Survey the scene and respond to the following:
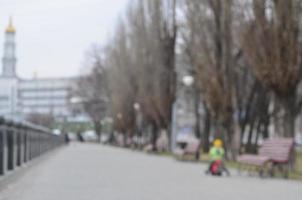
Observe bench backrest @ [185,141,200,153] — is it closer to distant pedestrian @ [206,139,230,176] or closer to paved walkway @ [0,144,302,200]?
distant pedestrian @ [206,139,230,176]

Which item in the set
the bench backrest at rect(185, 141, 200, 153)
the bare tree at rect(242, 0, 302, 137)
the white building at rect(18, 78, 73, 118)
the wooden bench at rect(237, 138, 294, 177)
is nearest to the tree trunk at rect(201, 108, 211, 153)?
the bench backrest at rect(185, 141, 200, 153)

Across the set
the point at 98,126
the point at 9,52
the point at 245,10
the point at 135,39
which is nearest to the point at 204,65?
the point at 245,10

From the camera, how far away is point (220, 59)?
30.5m

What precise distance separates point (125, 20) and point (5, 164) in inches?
1669

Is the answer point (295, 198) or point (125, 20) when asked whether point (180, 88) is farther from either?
point (295, 198)

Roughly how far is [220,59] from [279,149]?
12.5 metres

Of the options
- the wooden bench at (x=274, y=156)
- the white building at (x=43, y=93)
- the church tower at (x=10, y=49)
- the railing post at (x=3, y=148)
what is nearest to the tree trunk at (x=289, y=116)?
the wooden bench at (x=274, y=156)

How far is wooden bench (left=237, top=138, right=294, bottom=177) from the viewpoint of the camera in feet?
58.9

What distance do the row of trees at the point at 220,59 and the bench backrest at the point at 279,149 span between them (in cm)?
234

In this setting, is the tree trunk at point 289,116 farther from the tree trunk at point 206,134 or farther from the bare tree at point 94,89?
the bare tree at point 94,89

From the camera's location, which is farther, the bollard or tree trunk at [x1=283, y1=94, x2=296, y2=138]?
tree trunk at [x1=283, y1=94, x2=296, y2=138]

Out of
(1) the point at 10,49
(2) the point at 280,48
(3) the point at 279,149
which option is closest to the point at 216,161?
(3) the point at 279,149

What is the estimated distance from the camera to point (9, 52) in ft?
401

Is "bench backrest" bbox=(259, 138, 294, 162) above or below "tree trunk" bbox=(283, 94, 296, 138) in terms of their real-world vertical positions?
below
